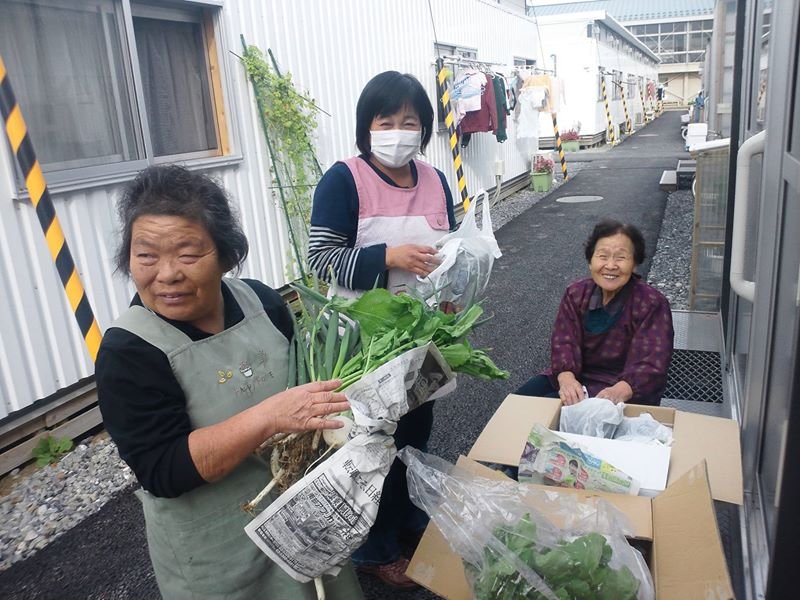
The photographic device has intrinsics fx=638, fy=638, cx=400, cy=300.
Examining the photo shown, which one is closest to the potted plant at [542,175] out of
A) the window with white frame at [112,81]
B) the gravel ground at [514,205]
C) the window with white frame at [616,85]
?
the gravel ground at [514,205]

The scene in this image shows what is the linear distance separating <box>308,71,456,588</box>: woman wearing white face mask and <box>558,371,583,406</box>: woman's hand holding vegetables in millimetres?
565

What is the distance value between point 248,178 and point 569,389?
3518mm

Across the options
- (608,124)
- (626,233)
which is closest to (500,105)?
(626,233)

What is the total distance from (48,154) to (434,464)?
325cm

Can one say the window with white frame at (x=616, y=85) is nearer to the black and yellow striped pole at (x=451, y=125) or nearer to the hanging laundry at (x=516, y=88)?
the hanging laundry at (x=516, y=88)

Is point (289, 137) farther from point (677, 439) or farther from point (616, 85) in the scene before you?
point (616, 85)

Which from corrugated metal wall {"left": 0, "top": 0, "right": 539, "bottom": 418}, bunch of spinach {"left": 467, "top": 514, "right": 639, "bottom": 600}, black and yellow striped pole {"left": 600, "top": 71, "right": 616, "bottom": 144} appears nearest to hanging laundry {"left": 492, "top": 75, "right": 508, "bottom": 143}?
corrugated metal wall {"left": 0, "top": 0, "right": 539, "bottom": 418}

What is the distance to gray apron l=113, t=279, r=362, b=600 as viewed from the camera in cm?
146

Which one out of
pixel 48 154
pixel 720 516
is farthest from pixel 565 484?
pixel 48 154

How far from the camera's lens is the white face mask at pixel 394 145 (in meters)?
2.37

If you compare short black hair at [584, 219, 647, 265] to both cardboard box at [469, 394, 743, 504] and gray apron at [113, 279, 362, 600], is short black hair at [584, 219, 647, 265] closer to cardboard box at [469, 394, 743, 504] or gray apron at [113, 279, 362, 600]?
cardboard box at [469, 394, 743, 504]

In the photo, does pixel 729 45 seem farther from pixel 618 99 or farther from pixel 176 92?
pixel 618 99

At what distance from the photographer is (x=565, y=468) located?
1.90 meters

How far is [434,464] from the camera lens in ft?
5.89
